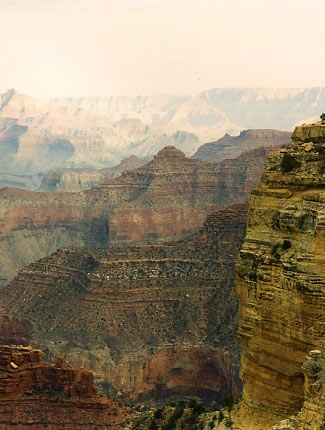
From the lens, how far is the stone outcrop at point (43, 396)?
52.1 meters

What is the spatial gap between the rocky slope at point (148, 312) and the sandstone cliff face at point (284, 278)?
125 feet

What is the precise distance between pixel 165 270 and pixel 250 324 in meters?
55.6

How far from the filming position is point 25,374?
5272cm

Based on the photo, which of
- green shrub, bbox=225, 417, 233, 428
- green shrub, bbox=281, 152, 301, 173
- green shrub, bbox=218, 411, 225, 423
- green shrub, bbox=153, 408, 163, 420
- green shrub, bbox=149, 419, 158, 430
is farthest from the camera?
green shrub, bbox=153, 408, 163, 420

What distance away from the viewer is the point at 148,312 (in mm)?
80438

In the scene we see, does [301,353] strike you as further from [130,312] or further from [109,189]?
[109,189]

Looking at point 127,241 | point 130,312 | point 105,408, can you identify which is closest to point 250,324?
point 105,408

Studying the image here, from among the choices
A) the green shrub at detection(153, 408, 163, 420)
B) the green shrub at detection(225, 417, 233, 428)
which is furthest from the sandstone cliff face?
the green shrub at detection(153, 408, 163, 420)

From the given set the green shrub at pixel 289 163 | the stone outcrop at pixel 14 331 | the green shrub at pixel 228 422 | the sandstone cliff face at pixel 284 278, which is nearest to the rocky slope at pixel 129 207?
the stone outcrop at pixel 14 331

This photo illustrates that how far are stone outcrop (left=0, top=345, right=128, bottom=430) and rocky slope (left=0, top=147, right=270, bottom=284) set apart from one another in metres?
75.8

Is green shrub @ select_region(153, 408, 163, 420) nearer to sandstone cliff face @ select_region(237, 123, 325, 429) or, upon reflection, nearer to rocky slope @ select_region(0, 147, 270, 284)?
sandstone cliff face @ select_region(237, 123, 325, 429)

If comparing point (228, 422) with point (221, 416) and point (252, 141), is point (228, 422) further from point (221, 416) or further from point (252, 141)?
point (252, 141)

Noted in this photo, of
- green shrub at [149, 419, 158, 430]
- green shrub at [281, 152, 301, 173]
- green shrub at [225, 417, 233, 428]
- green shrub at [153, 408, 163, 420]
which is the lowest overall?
green shrub at [149, 419, 158, 430]

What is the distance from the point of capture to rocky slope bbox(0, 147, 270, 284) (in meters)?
133
